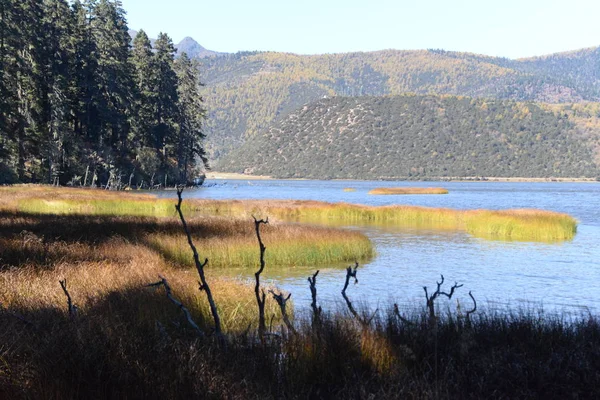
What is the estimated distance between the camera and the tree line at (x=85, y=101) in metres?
57.2

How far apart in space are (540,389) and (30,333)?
5766 millimetres

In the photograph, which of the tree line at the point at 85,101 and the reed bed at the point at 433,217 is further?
the tree line at the point at 85,101

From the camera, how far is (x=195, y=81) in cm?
10419

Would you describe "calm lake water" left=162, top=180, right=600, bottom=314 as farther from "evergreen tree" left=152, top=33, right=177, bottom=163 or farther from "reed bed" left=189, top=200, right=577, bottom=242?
"evergreen tree" left=152, top=33, right=177, bottom=163

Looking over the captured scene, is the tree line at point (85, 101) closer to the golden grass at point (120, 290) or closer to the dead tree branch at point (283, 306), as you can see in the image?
the golden grass at point (120, 290)

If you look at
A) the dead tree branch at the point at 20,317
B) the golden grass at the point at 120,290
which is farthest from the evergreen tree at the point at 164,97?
the dead tree branch at the point at 20,317

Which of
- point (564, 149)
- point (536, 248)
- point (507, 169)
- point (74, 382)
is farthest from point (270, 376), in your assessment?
point (564, 149)

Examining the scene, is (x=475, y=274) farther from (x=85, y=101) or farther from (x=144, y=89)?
(x=144, y=89)

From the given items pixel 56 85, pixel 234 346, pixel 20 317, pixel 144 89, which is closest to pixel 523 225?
pixel 234 346

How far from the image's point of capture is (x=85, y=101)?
6950 centimetres

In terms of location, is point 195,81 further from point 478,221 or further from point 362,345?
point 362,345

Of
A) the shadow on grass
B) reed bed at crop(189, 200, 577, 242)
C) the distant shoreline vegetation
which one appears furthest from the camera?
the distant shoreline vegetation

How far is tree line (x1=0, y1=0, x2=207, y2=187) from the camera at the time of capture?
57156 mm

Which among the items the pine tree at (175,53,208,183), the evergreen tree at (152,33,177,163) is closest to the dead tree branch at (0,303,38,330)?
the evergreen tree at (152,33,177,163)
